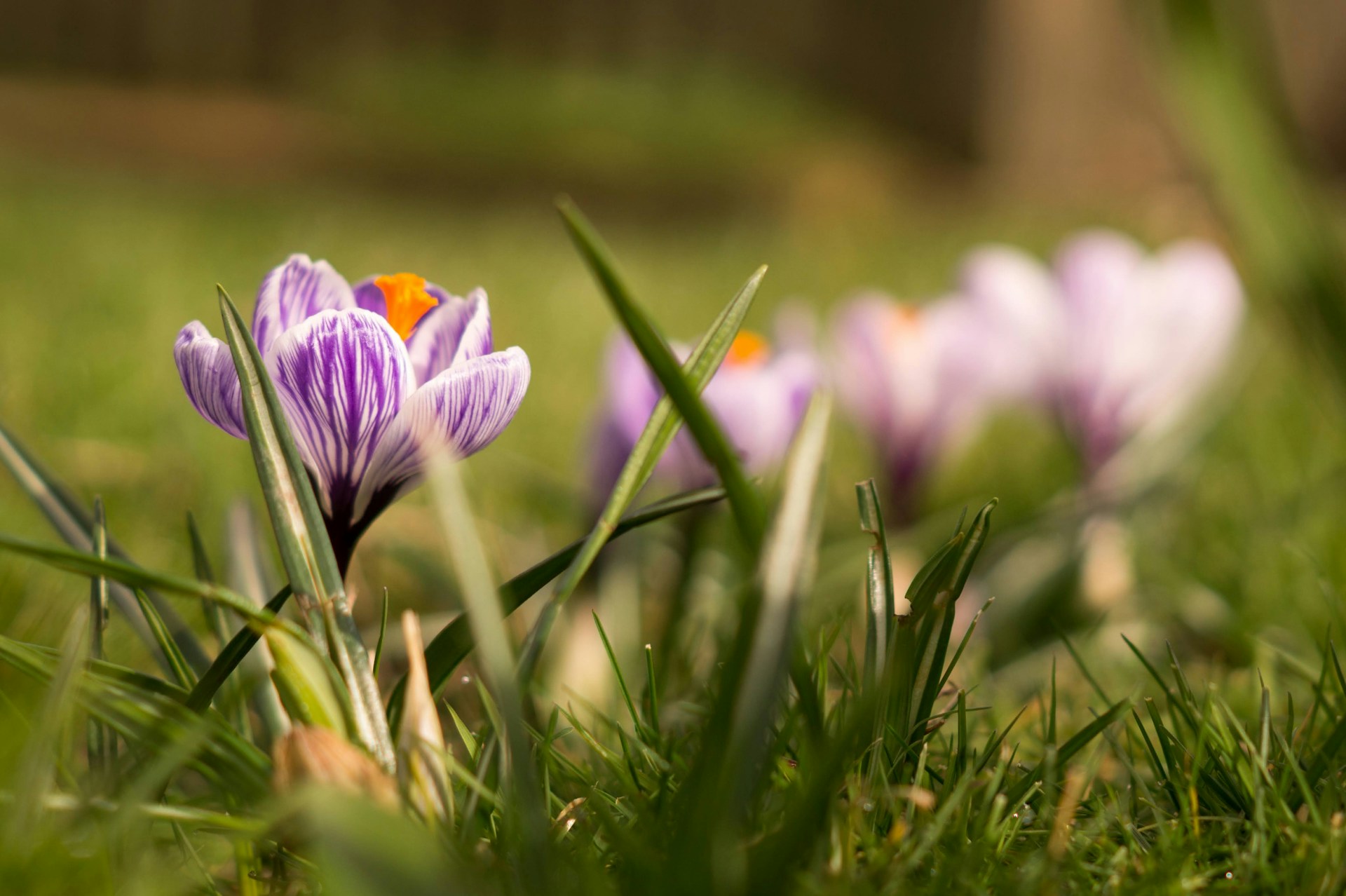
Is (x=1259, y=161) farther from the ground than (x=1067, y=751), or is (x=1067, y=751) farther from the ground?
(x=1259, y=161)

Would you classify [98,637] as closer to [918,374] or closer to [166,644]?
[166,644]

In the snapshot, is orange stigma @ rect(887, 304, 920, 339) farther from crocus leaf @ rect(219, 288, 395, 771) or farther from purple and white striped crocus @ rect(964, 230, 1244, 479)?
crocus leaf @ rect(219, 288, 395, 771)

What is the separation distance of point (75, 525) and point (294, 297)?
16 centimetres

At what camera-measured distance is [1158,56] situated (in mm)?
450

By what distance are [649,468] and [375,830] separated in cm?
22

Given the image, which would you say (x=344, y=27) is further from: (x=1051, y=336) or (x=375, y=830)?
(x=375, y=830)

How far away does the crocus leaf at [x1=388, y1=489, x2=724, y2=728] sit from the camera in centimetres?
48

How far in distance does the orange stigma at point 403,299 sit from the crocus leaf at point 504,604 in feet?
0.38

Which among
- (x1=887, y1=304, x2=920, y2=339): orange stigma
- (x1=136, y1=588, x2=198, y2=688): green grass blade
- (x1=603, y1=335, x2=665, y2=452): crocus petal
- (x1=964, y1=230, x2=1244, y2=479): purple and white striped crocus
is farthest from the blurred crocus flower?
(x1=136, y1=588, x2=198, y2=688): green grass blade

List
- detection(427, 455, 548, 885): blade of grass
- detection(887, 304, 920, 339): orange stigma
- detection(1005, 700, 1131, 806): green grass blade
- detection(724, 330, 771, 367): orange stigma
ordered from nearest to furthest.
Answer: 1. detection(427, 455, 548, 885): blade of grass
2. detection(1005, 700, 1131, 806): green grass blade
3. detection(724, 330, 771, 367): orange stigma
4. detection(887, 304, 920, 339): orange stigma

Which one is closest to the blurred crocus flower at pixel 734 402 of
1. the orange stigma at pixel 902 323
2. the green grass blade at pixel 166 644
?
the orange stigma at pixel 902 323

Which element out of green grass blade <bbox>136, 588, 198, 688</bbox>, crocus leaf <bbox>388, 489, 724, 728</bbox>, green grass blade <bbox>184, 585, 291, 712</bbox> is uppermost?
green grass blade <bbox>136, 588, 198, 688</bbox>

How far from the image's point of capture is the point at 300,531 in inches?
18.0

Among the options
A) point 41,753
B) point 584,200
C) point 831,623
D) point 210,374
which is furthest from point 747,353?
point 584,200
